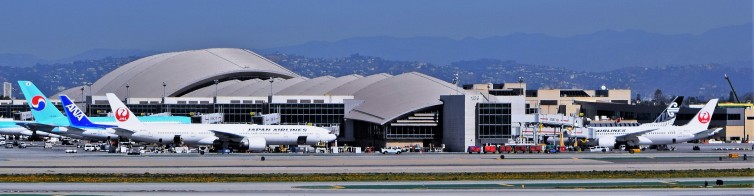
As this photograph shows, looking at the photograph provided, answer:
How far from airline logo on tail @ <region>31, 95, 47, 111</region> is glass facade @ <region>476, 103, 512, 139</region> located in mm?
39708

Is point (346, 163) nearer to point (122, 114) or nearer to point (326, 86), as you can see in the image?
point (122, 114)

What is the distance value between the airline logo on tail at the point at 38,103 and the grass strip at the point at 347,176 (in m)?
49.8

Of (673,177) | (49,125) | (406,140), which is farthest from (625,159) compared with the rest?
(49,125)

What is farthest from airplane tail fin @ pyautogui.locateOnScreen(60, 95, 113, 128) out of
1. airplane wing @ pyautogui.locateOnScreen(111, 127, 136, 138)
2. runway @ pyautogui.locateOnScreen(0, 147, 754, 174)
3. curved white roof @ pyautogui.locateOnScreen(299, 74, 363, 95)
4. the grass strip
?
curved white roof @ pyautogui.locateOnScreen(299, 74, 363, 95)

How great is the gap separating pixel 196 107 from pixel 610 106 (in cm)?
6063

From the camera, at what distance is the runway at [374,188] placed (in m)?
52.5

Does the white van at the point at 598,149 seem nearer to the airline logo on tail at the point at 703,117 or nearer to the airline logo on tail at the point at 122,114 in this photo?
the airline logo on tail at the point at 703,117

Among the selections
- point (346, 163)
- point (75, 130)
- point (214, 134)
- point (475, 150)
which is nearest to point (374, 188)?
point (346, 163)

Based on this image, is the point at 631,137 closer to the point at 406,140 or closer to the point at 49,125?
the point at 406,140

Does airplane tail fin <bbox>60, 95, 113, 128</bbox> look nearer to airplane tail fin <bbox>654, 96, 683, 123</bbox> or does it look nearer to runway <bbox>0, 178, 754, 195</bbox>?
runway <bbox>0, 178, 754, 195</bbox>

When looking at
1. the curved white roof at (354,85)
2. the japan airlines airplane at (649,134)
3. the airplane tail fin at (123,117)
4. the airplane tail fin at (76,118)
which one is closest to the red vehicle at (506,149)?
the japan airlines airplane at (649,134)

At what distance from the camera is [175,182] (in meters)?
59.3

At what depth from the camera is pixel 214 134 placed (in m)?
102

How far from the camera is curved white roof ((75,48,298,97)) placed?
167587 mm
